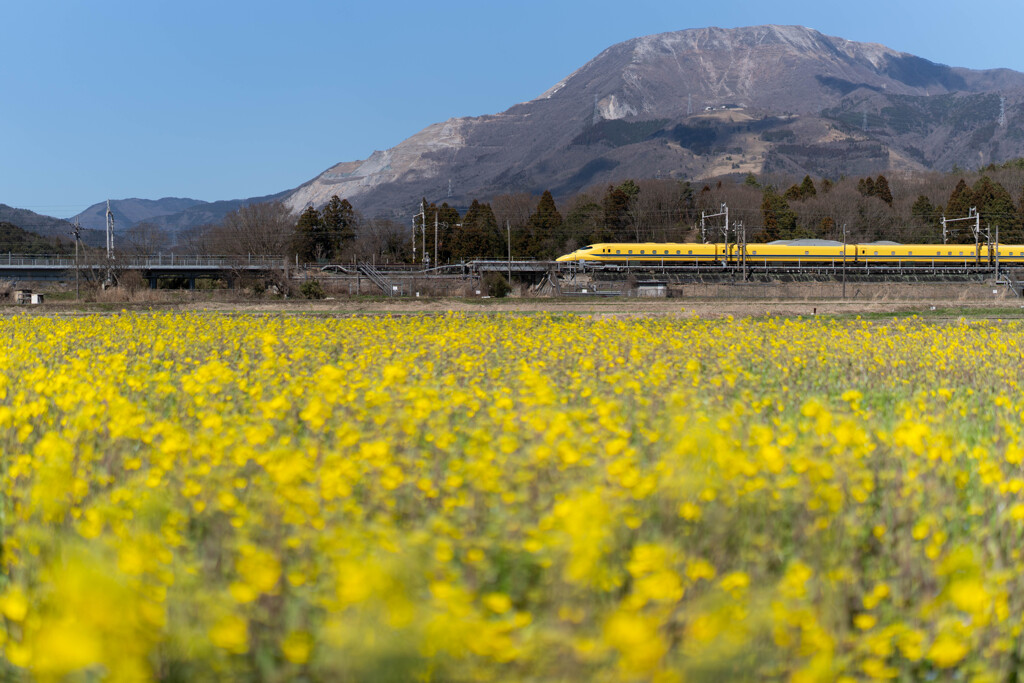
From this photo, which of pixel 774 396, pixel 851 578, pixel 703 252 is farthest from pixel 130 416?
pixel 703 252

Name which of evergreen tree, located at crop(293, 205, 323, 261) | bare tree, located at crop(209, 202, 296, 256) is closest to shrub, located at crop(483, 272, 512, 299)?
bare tree, located at crop(209, 202, 296, 256)

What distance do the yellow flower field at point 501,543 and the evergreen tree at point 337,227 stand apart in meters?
86.6

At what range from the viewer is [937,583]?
11.3 ft

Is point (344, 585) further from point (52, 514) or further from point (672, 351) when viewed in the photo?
point (672, 351)

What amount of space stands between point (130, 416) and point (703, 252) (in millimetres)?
61688

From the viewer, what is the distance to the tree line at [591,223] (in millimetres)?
87250

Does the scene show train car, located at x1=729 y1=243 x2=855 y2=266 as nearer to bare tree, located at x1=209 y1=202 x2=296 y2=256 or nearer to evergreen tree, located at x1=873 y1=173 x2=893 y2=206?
bare tree, located at x1=209 y1=202 x2=296 y2=256

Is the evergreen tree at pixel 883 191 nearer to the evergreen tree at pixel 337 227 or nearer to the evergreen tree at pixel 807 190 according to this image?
the evergreen tree at pixel 807 190

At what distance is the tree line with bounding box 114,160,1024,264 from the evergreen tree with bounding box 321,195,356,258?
0.12 metres

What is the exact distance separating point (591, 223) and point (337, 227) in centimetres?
2951

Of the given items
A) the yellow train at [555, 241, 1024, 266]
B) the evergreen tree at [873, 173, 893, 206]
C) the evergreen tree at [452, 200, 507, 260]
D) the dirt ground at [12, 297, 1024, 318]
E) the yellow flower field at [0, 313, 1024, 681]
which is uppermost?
the evergreen tree at [873, 173, 893, 206]

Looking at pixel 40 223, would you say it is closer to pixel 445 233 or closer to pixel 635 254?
pixel 445 233

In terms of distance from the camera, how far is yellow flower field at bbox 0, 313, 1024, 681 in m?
2.21

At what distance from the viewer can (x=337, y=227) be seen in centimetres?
9212
